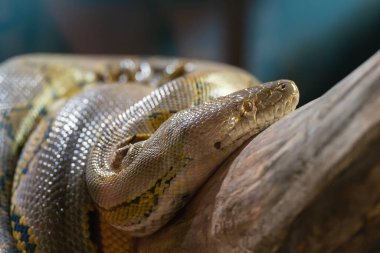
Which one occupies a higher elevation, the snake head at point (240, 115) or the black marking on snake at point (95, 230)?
the snake head at point (240, 115)

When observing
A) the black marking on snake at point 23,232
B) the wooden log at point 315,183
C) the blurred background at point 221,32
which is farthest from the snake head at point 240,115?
the blurred background at point 221,32

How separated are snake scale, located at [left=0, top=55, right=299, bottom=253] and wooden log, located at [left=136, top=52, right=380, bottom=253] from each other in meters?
0.16

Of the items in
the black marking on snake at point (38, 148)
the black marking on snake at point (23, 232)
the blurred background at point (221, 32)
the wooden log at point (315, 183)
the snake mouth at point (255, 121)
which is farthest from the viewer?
the blurred background at point (221, 32)

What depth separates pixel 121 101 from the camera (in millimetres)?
1892

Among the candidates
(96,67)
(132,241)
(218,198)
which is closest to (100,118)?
(132,241)

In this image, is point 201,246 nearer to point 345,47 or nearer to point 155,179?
point 155,179

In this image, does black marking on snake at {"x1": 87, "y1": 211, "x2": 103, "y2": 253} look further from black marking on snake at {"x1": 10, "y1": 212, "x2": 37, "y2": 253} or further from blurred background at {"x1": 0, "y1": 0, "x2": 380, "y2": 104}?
blurred background at {"x1": 0, "y1": 0, "x2": 380, "y2": 104}

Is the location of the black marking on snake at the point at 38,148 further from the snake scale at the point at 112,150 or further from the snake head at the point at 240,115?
the snake head at the point at 240,115

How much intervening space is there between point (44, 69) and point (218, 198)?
5.15 feet

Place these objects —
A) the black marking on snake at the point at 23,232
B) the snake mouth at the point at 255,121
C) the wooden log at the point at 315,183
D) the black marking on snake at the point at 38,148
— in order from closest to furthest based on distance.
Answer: the wooden log at the point at 315,183, the snake mouth at the point at 255,121, the black marking on snake at the point at 23,232, the black marking on snake at the point at 38,148

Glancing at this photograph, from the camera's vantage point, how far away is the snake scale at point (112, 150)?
130 centimetres

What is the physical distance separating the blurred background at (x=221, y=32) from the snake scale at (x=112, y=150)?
1.22 m

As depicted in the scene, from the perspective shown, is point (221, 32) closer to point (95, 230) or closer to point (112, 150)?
point (112, 150)

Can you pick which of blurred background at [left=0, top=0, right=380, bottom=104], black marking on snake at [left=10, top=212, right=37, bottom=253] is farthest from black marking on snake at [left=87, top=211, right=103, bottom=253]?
Answer: blurred background at [left=0, top=0, right=380, bottom=104]
